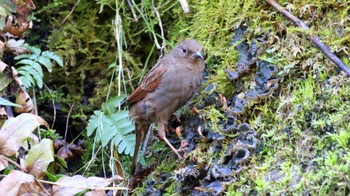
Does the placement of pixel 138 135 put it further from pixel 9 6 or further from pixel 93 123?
pixel 9 6

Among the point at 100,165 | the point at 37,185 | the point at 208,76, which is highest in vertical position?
the point at 208,76

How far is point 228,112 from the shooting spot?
3.06 meters

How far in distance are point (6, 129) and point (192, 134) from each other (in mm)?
1018

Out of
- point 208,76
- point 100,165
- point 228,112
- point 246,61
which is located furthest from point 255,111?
point 100,165

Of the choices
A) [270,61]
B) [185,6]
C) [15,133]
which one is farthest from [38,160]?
[185,6]

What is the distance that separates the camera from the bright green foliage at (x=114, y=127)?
376 cm

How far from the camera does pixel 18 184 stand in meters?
2.99

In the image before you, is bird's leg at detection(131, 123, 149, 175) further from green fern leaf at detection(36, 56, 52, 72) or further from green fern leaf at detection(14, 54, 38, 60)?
green fern leaf at detection(14, 54, 38, 60)

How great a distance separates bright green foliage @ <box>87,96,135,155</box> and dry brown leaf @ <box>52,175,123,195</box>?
552 mm

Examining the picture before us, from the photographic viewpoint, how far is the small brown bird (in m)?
3.59

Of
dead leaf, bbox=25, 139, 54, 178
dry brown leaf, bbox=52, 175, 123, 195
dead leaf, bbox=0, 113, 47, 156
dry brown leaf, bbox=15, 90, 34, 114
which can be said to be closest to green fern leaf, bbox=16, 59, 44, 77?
dry brown leaf, bbox=15, 90, 34, 114

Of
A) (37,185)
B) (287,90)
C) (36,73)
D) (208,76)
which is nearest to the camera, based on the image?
(287,90)

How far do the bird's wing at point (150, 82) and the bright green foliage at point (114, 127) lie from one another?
0.16 meters

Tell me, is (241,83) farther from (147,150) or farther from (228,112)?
(147,150)
